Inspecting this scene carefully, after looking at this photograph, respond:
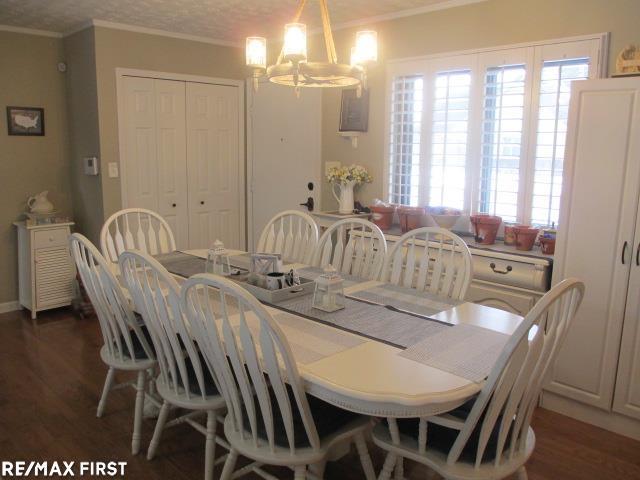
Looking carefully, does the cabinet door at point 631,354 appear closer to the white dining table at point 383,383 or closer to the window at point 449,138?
the window at point 449,138

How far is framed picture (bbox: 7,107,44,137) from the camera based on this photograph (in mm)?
4340

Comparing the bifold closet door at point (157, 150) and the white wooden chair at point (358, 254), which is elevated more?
the bifold closet door at point (157, 150)

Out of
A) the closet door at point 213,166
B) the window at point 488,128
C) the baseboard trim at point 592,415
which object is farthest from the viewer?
the closet door at point 213,166

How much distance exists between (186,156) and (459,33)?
8.38 ft

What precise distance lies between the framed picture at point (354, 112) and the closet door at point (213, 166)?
1.34m

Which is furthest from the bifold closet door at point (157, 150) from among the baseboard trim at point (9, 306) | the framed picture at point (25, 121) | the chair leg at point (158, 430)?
the chair leg at point (158, 430)

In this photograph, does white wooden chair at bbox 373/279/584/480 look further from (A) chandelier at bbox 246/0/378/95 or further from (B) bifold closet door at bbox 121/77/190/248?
(B) bifold closet door at bbox 121/77/190/248

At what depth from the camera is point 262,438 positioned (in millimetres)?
1747

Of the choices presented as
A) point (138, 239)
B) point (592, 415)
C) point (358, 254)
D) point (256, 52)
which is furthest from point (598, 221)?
point (138, 239)

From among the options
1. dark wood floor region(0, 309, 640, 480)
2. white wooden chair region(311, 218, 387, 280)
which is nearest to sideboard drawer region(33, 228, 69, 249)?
dark wood floor region(0, 309, 640, 480)

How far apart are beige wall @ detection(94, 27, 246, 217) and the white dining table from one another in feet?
10.7

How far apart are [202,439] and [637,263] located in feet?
7.24

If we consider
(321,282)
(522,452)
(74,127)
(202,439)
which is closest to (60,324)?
(74,127)

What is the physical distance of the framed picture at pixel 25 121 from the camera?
14.2 feet
